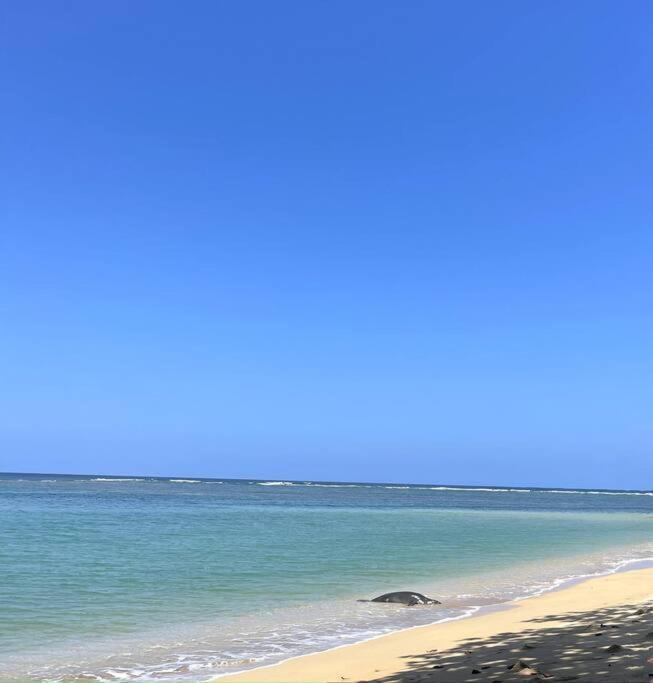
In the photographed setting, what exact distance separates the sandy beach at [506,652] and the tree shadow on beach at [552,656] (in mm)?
13

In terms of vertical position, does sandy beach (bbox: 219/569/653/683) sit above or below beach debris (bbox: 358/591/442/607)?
above

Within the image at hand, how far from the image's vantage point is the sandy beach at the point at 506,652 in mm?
8656

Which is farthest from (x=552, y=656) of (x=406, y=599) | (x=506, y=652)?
(x=406, y=599)

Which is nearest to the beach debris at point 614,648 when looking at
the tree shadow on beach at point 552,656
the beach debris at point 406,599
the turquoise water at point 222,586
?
the tree shadow on beach at point 552,656

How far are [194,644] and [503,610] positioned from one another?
24.5 feet

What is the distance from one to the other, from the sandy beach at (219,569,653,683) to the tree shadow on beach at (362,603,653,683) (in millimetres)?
13

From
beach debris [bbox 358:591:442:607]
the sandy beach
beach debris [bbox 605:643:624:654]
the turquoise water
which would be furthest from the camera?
beach debris [bbox 358:591:442:607]

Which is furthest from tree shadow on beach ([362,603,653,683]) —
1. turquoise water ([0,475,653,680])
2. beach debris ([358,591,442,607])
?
beach debris ([358,591,442,607])

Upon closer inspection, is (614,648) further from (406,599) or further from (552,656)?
(406,599)

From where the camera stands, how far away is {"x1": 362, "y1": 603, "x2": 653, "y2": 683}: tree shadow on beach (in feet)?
27.2

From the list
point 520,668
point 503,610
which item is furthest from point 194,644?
point 503,610

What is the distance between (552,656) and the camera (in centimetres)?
967

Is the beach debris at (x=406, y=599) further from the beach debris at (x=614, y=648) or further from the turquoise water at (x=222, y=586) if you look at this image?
the beach debris at (x=614, y=648)

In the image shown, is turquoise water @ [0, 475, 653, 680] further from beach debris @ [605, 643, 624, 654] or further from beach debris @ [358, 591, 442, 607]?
beach debris @ [605, 643, 624, 654]
